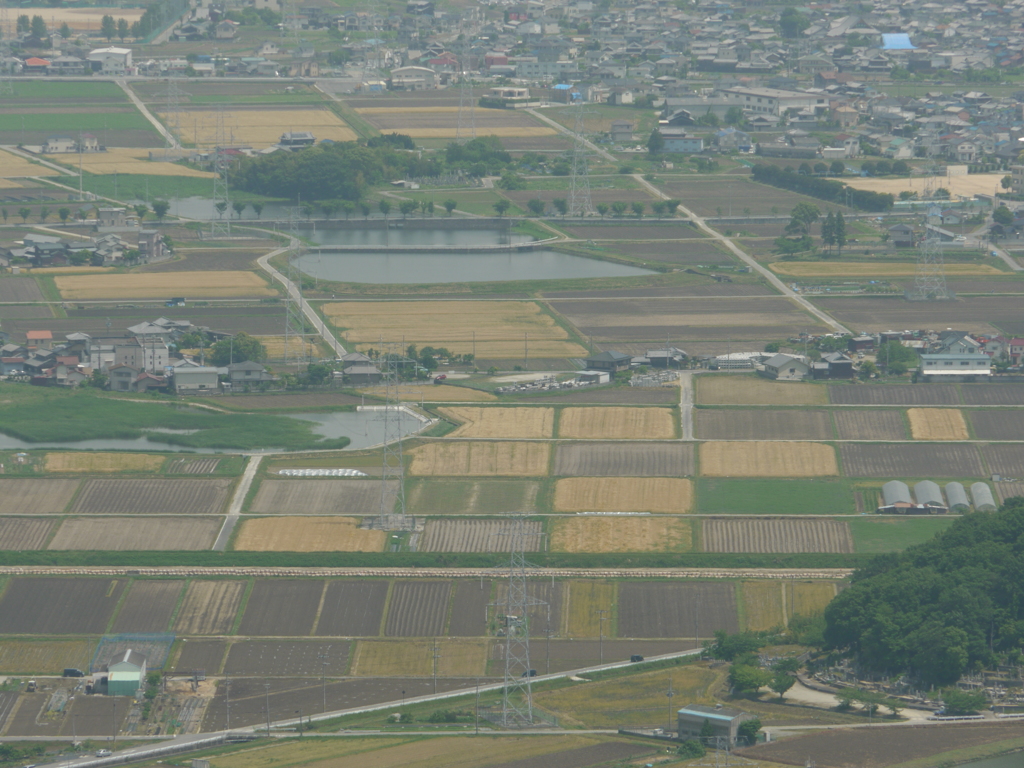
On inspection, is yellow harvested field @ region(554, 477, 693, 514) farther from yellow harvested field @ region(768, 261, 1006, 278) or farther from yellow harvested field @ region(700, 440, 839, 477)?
yellow harvested field @ region(768, 261, 1006, 278)

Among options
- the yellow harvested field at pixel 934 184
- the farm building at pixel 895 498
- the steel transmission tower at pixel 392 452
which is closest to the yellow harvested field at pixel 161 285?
the steel transmission tower at pixel 392 452

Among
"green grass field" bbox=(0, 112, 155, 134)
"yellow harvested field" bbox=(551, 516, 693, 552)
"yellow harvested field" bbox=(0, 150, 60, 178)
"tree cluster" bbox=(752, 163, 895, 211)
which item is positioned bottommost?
"yellow harvested field" bbox=(551, 516, 693, 552)

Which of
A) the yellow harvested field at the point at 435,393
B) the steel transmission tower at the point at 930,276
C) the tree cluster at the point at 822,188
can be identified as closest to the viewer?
the yellow harvested field at the point at 435,393

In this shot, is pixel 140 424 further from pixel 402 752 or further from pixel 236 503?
pixel 402 752

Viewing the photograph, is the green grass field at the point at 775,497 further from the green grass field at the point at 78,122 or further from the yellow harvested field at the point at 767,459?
the green grass field at the point at 78,122

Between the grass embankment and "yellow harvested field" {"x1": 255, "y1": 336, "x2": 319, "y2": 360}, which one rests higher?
"yellow harvested field" {"x1": 255, "y1": 336, "x2": 319, "y2": 360}

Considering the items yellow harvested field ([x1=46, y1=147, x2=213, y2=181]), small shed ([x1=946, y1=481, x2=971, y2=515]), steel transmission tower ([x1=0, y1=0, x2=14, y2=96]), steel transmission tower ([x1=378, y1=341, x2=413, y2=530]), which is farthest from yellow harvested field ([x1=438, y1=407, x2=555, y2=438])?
steel transmission tower ([x1=0, y1=0, x2=14, y2=96])

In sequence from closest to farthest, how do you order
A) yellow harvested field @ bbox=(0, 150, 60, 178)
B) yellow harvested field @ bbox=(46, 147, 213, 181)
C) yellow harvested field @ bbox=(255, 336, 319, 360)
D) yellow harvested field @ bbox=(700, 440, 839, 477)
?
yellow harvested field @ bbox=(700, 440, 839, 477), yellow harvested field @ bbox=(255, 336, 319, 360), yellow harvested field @ bbox=(0, 150, 60, 178), yellow harvested field @ bbox=(46, 147, 213, 181)
